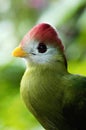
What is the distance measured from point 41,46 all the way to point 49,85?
80 mm

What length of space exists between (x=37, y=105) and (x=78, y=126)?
9 cm

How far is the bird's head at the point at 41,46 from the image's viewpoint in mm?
1059

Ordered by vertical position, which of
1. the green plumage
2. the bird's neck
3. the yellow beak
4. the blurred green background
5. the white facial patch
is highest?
the blurred green background

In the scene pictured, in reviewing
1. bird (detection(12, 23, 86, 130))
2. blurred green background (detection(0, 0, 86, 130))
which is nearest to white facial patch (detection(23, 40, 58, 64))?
bird (detection(12, 23, 86, 130))

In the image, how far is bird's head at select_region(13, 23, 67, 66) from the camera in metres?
1.06

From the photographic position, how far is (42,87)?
1.06 m

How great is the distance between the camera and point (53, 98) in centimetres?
105

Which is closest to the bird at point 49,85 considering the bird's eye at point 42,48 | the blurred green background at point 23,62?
the bird's eye at point 42,48

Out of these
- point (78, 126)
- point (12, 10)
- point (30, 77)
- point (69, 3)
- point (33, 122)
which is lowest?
point (78, 126)

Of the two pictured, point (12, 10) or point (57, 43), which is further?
point (12, 10)

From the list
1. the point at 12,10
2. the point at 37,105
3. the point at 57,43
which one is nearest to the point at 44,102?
the point at 37,105

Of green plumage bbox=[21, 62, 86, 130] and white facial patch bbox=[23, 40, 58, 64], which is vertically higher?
white facial patch bbox=[23, 40, 58, 64]

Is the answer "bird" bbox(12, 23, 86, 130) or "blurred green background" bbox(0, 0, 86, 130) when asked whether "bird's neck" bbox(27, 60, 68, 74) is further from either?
"blurred green background" bbox(0, 0, 86, 130)

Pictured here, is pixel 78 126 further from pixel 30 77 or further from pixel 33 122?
pixel 33 122
